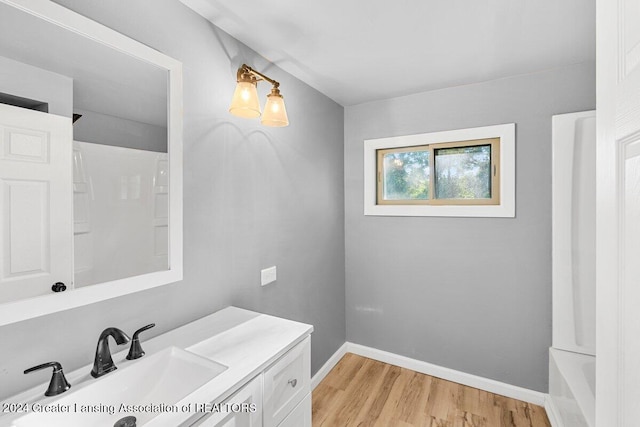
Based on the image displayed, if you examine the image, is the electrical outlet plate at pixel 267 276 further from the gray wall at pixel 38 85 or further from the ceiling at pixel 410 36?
the ceiling at pixel 410 36

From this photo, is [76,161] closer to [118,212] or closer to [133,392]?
[118,212]

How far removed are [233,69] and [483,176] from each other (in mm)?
1966

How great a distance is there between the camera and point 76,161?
1012mm

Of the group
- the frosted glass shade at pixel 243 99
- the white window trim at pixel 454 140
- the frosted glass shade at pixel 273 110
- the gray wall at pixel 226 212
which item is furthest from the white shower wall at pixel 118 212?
the white window trim at pixel 454 140

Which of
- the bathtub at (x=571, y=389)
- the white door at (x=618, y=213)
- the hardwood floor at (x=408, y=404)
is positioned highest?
the white door at (x=618, y=213)

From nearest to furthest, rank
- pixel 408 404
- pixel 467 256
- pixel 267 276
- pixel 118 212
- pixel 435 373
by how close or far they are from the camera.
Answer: pixel 118 212
pixel 267 276
pixel 408 404
pixel 467 256
pixel 435 373

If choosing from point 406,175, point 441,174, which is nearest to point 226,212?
point 406,175

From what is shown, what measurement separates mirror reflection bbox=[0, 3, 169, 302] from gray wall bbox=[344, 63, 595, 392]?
6.05 feet

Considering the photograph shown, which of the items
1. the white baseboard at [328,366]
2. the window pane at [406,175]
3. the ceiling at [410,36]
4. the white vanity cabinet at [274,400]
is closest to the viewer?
the white vanity cabinet at [274,400]

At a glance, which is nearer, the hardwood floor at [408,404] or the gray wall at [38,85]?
the gray wall at [38,85]

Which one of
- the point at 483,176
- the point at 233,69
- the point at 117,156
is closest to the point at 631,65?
the point at 117,156

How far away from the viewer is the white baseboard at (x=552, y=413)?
1.86 metres

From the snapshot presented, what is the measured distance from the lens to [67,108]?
99 cm

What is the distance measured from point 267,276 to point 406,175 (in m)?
1.54
